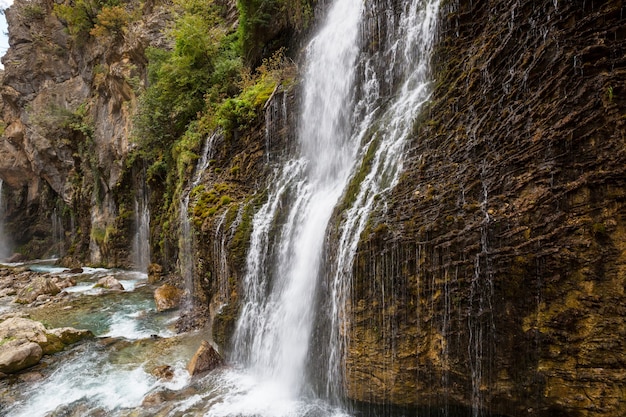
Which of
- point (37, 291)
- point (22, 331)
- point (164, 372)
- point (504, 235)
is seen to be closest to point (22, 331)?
point (22, 331)

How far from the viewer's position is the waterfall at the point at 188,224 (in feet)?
37.7

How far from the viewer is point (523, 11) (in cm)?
499

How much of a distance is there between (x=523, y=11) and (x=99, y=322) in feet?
44.4

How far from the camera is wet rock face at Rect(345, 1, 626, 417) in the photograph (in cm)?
392

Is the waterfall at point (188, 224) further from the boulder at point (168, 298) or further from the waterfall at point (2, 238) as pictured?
the waterfall at point (2, 238)

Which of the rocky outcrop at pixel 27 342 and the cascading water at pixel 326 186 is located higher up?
the cascading water at pixel 326 186

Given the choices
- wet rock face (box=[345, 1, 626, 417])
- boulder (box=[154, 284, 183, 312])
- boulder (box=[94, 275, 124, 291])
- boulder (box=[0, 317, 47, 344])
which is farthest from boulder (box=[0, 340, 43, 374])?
wet rock face (box=[345, 1, 626, 417])

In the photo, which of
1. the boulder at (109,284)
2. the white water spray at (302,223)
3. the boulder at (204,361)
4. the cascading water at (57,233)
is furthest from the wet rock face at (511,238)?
the cascading water at (57,233)

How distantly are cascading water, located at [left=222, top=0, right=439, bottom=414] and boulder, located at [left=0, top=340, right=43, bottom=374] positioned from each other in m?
5.07

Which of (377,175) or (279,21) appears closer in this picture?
(377,175)

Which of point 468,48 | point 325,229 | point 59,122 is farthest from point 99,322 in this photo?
point 59,122

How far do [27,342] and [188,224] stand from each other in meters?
4.96

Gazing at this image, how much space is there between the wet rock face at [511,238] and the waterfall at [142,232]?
16.9m

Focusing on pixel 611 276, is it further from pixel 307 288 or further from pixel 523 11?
pixel 307 288
